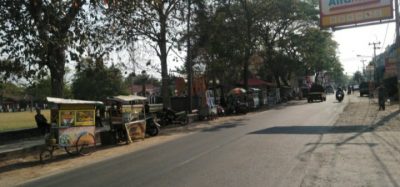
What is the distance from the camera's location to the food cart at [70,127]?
52.8ft

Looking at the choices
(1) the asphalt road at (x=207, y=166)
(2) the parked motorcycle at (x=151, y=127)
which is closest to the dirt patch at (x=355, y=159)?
(1) the asphalt road at (x=207, y=166)

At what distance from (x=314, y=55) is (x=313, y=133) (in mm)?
58325

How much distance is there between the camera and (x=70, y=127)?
1644 centimetres

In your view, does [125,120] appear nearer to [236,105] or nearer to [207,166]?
[207,166]

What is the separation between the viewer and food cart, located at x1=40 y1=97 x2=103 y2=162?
16094 millimetres

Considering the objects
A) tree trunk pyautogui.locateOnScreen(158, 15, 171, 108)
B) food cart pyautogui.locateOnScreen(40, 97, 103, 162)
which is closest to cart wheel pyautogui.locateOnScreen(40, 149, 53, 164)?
food cart pyautogui.locateOnScreen(40, 97, 103, 162)

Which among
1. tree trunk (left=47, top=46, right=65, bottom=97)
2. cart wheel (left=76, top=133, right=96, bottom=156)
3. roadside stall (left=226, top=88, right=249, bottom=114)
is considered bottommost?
cart wheel (left=76, top=133, right=96, bottom=156)

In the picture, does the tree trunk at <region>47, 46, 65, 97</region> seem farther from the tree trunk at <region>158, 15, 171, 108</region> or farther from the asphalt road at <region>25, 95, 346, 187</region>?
the tree trunk at <region>158, 15, 171, 108</region>

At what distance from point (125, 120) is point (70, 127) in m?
4.33

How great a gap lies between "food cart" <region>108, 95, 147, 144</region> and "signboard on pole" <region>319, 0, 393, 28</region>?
1366cm

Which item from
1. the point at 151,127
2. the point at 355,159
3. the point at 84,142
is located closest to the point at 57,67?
the point at 84,142

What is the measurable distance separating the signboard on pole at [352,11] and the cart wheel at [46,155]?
19.0 metres

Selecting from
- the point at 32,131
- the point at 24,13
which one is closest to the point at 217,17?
the point at 32,131

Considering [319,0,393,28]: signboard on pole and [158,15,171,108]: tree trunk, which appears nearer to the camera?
[319,0,393,28]: signboard on pole
